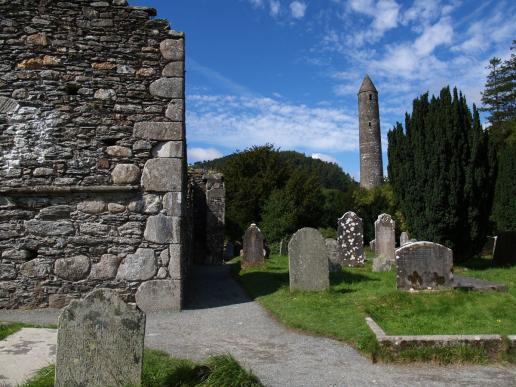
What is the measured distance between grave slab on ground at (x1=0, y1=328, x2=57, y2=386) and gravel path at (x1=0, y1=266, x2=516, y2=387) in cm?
132

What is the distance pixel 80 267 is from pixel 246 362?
12.9 feet

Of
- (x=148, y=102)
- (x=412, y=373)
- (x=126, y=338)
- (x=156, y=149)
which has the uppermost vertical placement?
(x=148, y=102)

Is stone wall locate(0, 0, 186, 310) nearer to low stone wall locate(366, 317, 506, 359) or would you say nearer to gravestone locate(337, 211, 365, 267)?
low stone wall locate(366, 317, 506, 359)

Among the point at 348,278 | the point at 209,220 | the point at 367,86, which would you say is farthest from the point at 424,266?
the point at 367,86

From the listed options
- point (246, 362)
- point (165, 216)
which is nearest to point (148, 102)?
point (165, 216)

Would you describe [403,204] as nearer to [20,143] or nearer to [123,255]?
[123,255]

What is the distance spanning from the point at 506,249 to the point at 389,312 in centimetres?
796

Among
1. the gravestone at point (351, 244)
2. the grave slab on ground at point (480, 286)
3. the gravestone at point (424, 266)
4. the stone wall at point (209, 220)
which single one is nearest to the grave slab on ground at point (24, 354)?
the gravestone at point (424, 266)

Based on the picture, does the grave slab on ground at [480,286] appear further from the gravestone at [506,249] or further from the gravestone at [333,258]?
the gravestone at [506,249]

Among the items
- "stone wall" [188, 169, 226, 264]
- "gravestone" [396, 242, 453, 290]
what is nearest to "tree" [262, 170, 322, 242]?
"stone wall" [188, 169, 226, 264]

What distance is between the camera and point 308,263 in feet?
28.5

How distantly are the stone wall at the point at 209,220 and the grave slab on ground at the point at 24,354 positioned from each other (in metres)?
12.9

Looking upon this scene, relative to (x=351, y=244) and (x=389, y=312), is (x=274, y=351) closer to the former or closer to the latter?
(x=389, y=312)

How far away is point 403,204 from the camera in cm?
1425
